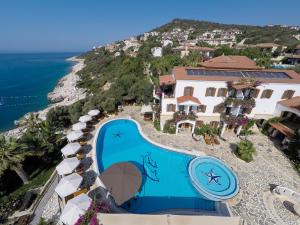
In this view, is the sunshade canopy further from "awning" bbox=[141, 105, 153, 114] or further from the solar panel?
→ the solar panel

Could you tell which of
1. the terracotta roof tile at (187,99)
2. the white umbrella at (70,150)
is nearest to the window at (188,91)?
the terracotta roof tile at (187,99)

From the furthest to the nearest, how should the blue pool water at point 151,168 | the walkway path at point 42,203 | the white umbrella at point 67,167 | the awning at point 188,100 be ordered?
1. the awning at point 188,100
2. the white umbrella at point 67,167
3. the blue pool water at point 151,168
4. the walkway path at point 42,203

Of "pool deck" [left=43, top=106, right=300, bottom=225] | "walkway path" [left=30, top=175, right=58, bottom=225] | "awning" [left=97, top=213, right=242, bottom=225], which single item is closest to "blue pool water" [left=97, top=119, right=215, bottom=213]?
"pool deck" [left=43, top=106, right=300, bottom=225]

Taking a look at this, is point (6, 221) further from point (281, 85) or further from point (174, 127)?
point (281, 85)

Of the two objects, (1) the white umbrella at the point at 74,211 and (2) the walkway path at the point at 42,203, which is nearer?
(1) the white umbrella at the point at 74,211

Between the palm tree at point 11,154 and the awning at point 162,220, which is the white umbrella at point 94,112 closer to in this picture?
the palm tree at point 11,154

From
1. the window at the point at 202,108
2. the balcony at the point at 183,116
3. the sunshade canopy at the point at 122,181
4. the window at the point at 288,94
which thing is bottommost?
the sunshade canopy at the point at 122,181

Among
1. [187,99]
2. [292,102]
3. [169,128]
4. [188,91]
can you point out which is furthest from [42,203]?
[292,102]
